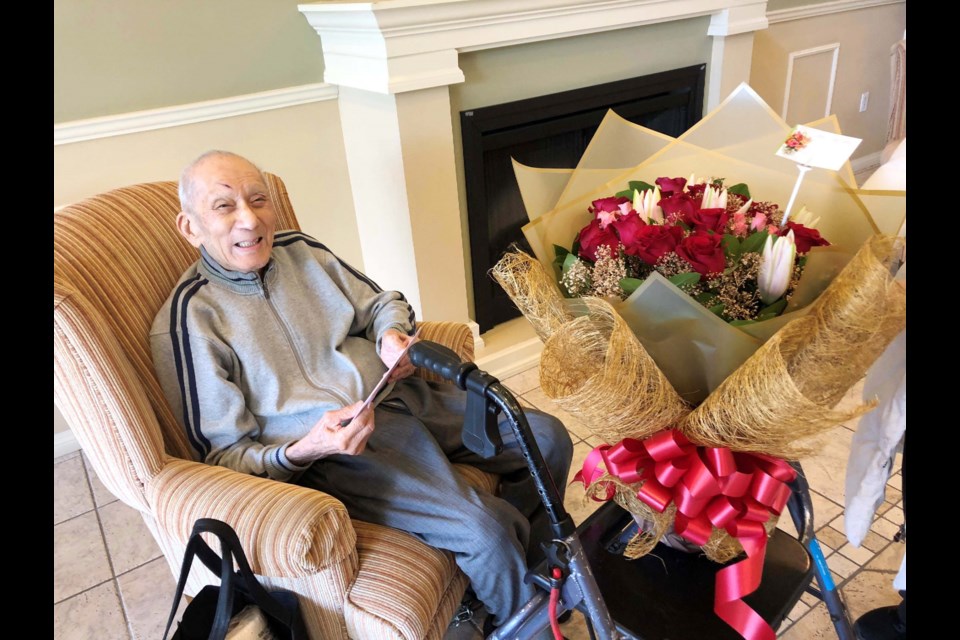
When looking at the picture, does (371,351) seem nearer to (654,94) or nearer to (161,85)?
(161,85)

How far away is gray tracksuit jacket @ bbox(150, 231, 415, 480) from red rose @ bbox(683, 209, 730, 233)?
2.35ft

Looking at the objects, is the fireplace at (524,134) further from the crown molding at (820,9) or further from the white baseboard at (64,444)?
the white baseboard at (64,444)

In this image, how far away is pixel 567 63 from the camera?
7.44ft

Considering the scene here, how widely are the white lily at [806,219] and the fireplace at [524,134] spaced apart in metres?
1.42

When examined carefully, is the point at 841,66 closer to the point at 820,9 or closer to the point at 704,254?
the point at 820,9

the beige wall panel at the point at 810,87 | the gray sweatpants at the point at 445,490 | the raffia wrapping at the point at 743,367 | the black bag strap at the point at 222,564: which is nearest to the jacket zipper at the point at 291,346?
the gray sweatpants at the point at 445,490

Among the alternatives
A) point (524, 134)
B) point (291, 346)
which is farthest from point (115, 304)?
point (524, 134)

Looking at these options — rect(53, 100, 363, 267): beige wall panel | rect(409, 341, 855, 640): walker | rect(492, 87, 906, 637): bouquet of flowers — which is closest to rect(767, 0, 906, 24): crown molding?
rect(53, 100, 363, 267): beige wall panel

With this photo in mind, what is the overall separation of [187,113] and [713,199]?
1.63 metres

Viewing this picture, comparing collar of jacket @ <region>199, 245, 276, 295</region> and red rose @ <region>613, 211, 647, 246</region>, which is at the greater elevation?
red rose @ <region>613, 211, 647, 246</region>

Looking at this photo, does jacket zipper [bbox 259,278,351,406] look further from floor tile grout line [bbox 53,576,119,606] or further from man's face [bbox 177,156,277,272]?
floor tile grout line [bbox 53,576,119,606]

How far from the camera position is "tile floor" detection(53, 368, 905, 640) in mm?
1471

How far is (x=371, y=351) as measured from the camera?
1.38 meters
